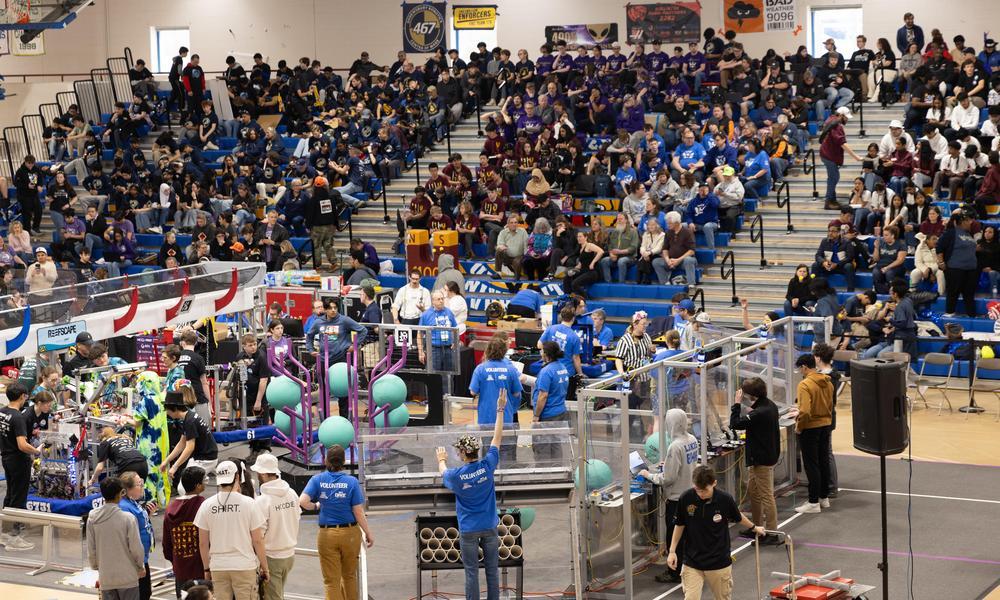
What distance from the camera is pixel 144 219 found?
27500mm

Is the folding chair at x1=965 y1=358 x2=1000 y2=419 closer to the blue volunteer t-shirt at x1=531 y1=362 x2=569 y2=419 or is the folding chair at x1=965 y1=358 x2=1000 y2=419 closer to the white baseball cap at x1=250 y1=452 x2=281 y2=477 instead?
the blue volunteer t-shirt at x1=531 y1=362 x2=569 y2=419

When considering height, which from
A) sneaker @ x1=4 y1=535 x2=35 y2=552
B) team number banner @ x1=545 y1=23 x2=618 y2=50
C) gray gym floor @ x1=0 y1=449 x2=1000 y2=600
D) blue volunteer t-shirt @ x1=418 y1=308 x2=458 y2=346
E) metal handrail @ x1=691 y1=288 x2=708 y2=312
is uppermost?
team number banner @ x1=545 y1=23 x2=618 y2=50

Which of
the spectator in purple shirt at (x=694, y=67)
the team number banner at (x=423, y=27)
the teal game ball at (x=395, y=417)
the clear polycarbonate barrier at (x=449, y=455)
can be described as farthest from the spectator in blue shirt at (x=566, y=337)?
the team number banner at (x=423, y=27)

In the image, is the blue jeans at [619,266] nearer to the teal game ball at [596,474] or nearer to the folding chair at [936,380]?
the folding chair at [936,380]

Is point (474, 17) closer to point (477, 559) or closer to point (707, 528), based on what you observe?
point (477, 559)

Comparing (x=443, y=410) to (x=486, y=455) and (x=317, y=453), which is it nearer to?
(x=317, y=453)

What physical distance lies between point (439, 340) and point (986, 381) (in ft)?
26.3

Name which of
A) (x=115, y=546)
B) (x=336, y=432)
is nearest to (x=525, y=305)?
(x=336, y=432)

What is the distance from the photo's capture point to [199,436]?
506 inches

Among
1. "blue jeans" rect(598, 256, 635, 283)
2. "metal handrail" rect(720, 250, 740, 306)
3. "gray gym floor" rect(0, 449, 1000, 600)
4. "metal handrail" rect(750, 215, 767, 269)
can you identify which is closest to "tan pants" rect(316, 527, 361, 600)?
"gray gym floor" rect(0, 449, 1000, 600)

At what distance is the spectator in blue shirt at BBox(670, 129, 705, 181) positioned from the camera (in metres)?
24.0

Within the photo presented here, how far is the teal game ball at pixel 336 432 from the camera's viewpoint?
1366 cm

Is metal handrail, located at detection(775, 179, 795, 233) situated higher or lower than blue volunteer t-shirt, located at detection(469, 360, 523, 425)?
higher

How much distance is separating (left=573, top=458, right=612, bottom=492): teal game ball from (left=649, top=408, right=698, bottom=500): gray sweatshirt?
0.54 m
